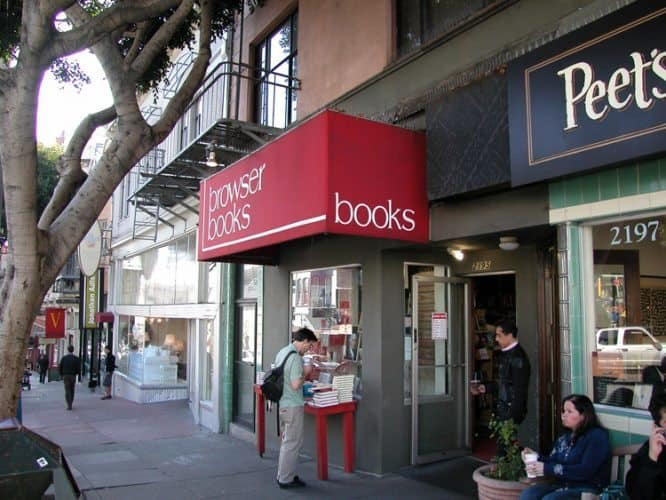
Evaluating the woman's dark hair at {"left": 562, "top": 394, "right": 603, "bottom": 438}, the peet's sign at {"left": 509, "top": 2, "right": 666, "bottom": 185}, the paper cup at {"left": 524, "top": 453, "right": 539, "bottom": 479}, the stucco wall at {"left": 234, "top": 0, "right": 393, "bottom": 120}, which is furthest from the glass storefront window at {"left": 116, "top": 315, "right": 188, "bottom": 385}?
the woman's dark hair at {"left": 562, "top": 394, "right": 603, "bottom": 438}

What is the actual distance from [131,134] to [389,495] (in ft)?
15.6

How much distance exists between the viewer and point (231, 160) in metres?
10.2

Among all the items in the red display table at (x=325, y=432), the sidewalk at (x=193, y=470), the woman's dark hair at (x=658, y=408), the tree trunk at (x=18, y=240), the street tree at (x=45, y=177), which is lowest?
the sidewalk at (x=193, y=470)

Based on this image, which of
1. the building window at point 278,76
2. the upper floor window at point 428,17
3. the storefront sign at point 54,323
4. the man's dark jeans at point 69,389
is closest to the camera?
the upper floor window at point 428,17

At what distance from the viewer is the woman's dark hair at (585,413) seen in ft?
15.1

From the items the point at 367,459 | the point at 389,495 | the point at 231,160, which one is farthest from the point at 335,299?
the point at 231,160

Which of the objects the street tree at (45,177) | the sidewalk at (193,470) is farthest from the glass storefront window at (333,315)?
the street tree at (45,177)

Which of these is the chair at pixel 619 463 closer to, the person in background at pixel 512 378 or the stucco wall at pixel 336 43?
the person in background at pixel 512 378

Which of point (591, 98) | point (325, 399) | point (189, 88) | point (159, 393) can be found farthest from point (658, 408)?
point (159, 393)

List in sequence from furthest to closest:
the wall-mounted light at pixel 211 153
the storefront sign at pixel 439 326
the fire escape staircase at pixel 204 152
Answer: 1. the wall-mounted light at pixel 211 153
2. the fire escape staircase at pixel 204 152
3. the storefront sign at pixel 439 326

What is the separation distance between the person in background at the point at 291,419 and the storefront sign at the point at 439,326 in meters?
1.84

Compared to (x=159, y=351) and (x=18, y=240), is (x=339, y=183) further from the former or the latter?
(x=159, y=351)

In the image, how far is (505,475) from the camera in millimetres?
5117

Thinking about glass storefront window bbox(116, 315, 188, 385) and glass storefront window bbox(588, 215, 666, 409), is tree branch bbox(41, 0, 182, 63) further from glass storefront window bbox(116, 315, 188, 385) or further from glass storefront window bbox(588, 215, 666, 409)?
glass storefront window bbox(116, 315, 188, 385)
